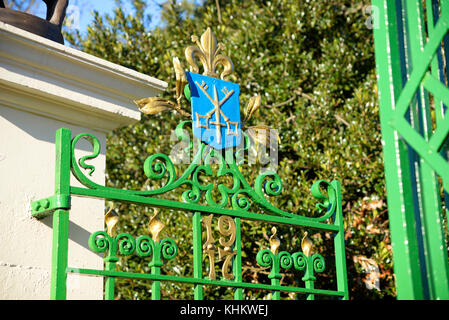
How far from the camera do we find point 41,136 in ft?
9.43

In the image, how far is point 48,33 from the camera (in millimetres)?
3094

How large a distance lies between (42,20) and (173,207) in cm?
117

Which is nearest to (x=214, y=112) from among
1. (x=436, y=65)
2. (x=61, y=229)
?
(x=61, y=229)

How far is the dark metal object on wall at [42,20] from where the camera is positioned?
2994 mm

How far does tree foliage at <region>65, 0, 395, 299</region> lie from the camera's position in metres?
6.05

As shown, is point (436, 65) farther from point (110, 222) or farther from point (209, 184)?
point (110, 222)

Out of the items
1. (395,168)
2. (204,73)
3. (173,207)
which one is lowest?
(395,168)

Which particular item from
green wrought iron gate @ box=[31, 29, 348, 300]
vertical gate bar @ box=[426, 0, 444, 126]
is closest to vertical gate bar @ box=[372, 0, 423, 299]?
vertical gate bar @ box=[426, 0, 444, 126]

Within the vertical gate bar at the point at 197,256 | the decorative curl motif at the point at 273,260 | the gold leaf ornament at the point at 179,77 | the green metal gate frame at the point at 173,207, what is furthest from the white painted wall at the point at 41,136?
the decorative curl motif at the point at 273,260

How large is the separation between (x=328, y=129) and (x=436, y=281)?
4.84m

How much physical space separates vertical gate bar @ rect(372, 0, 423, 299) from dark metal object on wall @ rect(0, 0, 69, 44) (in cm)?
167

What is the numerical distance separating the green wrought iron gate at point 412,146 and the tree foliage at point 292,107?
3.75 m
